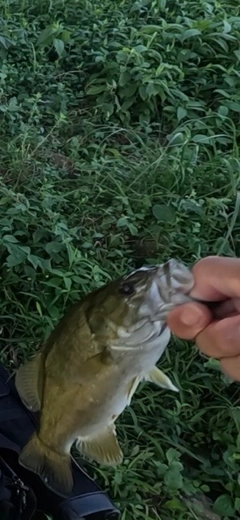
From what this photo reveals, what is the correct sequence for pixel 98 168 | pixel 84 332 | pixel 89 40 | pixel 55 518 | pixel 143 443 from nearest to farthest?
1. pixel 84 332
2. pixel 55 518
3. pixel 143 443
4. pixel 98 168
5. pixel 89 40

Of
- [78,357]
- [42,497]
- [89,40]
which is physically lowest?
[42,497]

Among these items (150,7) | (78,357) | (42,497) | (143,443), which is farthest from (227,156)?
(78,357)

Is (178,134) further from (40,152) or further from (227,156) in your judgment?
(40,152)

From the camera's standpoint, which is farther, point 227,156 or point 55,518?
point 227,156

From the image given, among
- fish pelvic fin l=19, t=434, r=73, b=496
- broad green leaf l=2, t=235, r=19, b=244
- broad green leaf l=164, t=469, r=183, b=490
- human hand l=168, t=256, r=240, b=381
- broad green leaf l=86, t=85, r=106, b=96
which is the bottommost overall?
broad green leaf l=164, t=469, r=183, b=490

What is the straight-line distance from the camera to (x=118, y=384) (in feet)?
5.01

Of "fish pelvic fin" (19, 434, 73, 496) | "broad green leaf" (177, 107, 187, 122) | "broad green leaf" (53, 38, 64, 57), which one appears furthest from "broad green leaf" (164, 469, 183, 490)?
"broad green leaf" (53, 38, 64, 57)

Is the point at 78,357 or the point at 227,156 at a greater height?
the point at 78,357

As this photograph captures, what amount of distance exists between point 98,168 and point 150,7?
1.01 metres

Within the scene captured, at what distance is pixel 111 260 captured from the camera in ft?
9.20

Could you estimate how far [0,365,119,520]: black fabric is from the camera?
6.97 feet

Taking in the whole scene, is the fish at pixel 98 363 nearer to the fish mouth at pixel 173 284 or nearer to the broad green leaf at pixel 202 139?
the fish mouth at pixel 173 284

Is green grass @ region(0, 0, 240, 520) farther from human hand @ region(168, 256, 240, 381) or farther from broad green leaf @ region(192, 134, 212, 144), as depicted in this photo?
human hand @ region(168, 256, 240, 381)

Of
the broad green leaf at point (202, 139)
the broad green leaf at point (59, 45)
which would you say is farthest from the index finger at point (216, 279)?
the broad green leaf at point (59, 45)
